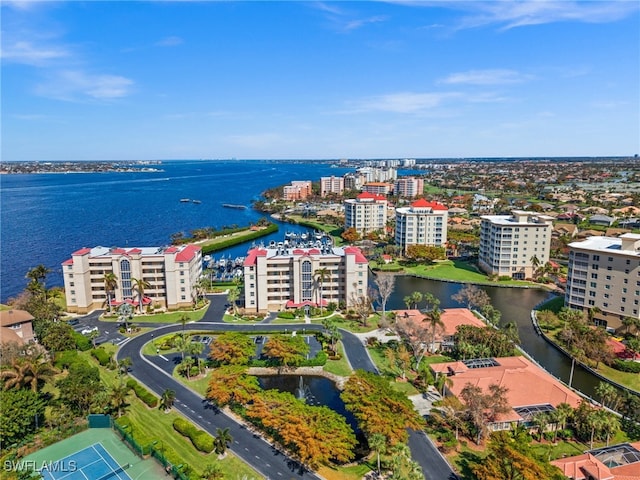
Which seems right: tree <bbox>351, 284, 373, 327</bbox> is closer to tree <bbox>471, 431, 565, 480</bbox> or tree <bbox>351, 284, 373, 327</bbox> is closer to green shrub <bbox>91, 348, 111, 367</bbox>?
tree <bbox>471, 431, 565, 480</bbox>

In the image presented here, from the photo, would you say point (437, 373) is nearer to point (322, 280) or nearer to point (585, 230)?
point (322, 280)

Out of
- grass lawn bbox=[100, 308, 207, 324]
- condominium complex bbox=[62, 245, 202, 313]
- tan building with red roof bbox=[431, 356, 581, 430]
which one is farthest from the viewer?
condominium complex bbox=[62, 245, 202, 313]

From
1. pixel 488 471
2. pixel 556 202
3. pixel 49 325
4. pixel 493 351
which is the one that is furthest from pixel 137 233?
pixel 556 202

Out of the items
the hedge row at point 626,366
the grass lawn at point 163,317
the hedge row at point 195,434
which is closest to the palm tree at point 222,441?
the hedge row at point 195,434

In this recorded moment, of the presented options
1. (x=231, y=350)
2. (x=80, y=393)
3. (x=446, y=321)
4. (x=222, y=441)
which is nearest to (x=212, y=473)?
(x=222, y=441)

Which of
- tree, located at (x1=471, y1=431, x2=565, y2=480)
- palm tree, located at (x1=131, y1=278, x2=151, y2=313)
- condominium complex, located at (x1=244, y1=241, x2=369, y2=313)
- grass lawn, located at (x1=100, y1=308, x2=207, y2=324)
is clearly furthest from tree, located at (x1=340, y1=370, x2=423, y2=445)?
palm tree, located at (x1=131, y1=278, x2=151, y2=313)
